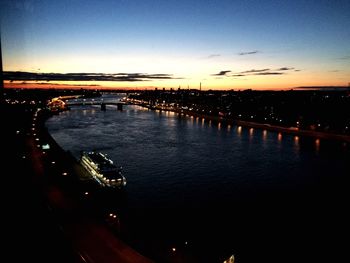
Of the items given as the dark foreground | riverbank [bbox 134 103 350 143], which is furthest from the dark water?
riverbank [bbox 134 103 350 143]

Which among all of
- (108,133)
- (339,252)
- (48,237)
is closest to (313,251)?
(339,252)

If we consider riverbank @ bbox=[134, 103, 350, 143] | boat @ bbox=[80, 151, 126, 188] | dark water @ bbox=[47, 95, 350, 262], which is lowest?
dark water @ bbox=[47, 95, 350, 262]

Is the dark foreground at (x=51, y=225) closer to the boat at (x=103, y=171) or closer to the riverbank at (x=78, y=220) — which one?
the riverbank at (x=78, y=220)

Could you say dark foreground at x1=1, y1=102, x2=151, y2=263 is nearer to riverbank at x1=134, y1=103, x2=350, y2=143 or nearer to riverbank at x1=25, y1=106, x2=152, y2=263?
riverbank at x1=25, y1=106, x2=152, y2=263

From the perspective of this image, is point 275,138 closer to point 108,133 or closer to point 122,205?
point 108,133

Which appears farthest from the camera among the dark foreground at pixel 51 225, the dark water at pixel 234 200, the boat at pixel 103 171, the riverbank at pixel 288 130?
the riverbank at pixel 288 130

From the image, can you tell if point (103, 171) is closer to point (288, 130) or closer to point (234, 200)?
point (234, 200)

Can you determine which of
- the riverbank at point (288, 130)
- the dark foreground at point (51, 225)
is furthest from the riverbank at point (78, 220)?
the riverbank at point (288, 130)
